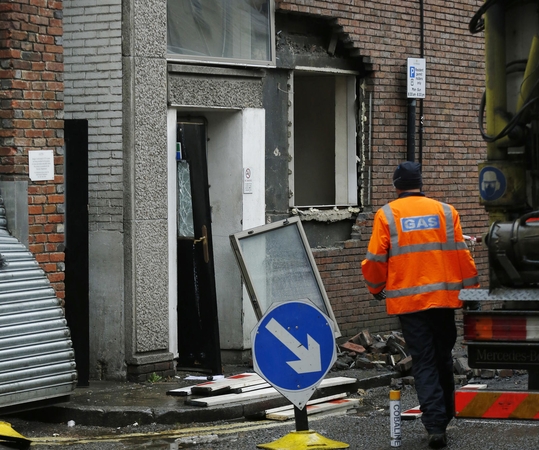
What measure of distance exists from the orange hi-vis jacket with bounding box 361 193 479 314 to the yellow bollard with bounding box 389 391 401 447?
0.59 metres

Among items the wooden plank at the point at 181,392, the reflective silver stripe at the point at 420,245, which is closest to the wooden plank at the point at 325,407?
the wooden plank at the point at 181,392

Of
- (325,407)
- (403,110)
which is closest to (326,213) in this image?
(403,110)

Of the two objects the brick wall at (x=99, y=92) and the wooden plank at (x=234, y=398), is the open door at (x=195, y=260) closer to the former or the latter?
the brick wall at (x=99, y=92)

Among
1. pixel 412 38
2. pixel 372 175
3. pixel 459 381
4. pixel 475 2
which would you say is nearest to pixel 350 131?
pixel 372 175

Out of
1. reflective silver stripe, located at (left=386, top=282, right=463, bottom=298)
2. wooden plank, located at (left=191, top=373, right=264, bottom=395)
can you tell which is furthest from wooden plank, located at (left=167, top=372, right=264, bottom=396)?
reflective silver stripe, located at (left=386, top=282, right=463, bottom=298)

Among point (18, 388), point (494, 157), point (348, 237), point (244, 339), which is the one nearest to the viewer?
point (494, 157)

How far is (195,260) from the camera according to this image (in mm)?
11359

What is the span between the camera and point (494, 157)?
7.46 metres

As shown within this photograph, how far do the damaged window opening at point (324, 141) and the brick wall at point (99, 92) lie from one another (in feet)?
11.0

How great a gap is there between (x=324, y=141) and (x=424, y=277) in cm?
615

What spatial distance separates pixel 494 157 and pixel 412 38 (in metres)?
7.08

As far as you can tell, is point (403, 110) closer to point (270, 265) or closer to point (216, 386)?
point (270, 265)

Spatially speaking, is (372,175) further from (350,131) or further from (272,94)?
(272,94)

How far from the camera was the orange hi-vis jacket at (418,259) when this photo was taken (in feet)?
26.5
